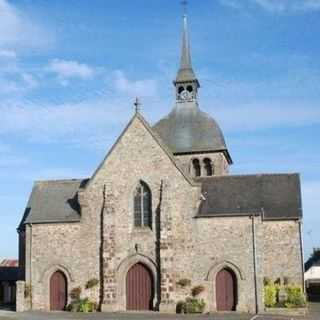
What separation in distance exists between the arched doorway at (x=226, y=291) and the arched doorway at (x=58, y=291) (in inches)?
341

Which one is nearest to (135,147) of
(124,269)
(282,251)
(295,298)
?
(124,269)

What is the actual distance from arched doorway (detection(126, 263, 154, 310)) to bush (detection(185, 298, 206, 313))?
2400mm

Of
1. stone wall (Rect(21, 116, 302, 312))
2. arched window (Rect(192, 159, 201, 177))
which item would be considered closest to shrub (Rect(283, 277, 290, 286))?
stone wall (Rect(21, 116, 302, 312))

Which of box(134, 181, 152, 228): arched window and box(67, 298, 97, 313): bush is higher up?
box(134, 181, 152, 228): arched window

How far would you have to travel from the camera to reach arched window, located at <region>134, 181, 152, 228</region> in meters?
35.9

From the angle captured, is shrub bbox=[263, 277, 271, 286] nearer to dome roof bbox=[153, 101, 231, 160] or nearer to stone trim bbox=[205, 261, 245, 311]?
stone trim bbox=[205, 261, 245, 311]

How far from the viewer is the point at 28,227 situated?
37.6 meters

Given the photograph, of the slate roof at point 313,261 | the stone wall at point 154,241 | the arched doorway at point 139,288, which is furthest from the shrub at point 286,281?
the slate roof at point 313,261

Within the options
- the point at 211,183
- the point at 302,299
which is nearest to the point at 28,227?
the point at 211,183

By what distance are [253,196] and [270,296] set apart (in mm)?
5840

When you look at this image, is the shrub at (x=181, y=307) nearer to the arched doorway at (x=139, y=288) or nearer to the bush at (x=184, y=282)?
the bush at (x=184, y=282)

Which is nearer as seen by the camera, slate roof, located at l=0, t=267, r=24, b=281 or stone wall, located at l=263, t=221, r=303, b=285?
stone wall, located at l=263, t=221, r=303, b=285

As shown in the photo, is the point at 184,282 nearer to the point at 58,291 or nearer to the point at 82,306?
the point at 82,306

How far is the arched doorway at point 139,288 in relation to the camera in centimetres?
3512
